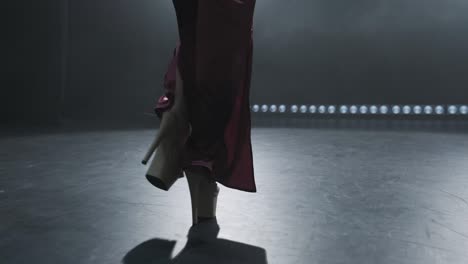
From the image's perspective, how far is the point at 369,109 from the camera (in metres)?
4.77

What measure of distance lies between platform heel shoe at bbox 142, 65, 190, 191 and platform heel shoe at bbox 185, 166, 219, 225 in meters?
0.03

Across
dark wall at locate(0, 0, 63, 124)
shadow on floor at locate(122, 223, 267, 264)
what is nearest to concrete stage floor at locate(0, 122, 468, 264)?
shadow on floor at locate(122, 223, 267, 264)

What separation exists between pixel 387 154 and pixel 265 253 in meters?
1.61

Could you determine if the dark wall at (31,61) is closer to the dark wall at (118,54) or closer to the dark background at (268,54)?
the dark background at (268,54)

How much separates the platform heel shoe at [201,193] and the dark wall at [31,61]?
400cm

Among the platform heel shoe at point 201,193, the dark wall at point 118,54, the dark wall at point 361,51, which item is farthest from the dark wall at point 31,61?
the platform heel shoe at point 201,193

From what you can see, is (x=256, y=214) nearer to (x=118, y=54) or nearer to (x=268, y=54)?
(x=268, y=54)

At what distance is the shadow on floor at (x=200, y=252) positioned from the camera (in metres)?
0.66

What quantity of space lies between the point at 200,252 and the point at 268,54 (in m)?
4.49

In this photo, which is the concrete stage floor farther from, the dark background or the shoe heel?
the dark background

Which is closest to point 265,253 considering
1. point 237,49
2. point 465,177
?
point 237,49

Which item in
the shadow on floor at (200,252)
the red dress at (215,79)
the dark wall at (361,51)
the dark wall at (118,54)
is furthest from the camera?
the dark wall at (118,54)

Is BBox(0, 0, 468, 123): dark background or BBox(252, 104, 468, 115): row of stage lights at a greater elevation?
BBox(0, 0, 468, 123): dark background

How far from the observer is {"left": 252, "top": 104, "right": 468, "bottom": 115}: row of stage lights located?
4.53 metres
